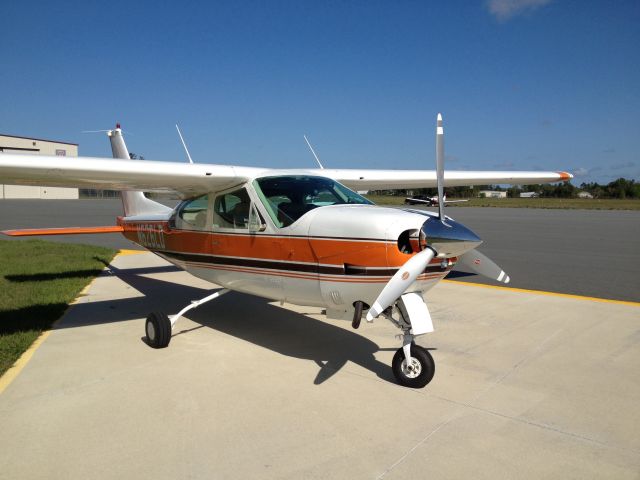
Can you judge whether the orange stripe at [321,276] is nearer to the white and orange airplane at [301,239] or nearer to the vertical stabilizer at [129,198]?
the white and orange airplane at [301,239]

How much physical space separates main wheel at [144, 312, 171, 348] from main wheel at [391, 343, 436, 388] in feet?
8.29

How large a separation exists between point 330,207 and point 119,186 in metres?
2.90

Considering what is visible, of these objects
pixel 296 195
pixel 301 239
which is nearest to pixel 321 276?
pixel 301 239

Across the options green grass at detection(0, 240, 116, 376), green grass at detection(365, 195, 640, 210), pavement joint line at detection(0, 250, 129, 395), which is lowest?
green grass at detection(365, 195, 640, 210)

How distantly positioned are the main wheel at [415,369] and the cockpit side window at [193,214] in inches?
113

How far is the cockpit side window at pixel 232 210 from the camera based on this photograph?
512 cm

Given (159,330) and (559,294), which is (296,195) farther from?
(559,294)

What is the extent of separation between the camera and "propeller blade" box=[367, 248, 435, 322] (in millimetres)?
3648

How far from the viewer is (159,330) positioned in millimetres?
5152

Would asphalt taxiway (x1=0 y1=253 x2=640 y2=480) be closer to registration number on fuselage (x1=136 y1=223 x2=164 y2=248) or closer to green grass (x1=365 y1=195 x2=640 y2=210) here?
registration number on fuselage (x1=136 y1=223 x2=164 y2=248)

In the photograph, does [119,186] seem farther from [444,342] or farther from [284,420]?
[444,342]

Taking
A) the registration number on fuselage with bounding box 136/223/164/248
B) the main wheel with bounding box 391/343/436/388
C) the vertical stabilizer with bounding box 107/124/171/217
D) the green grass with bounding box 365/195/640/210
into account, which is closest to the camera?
the main wheel with bounding box 391/343/436/388

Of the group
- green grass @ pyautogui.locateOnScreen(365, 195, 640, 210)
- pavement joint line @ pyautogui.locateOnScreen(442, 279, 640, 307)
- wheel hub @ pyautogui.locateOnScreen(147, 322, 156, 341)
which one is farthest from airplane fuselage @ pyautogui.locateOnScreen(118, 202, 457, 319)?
green grass @ pyautogui.locateOnScreen(365, 195, 640, 210)

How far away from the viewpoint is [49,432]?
3.34 meters
